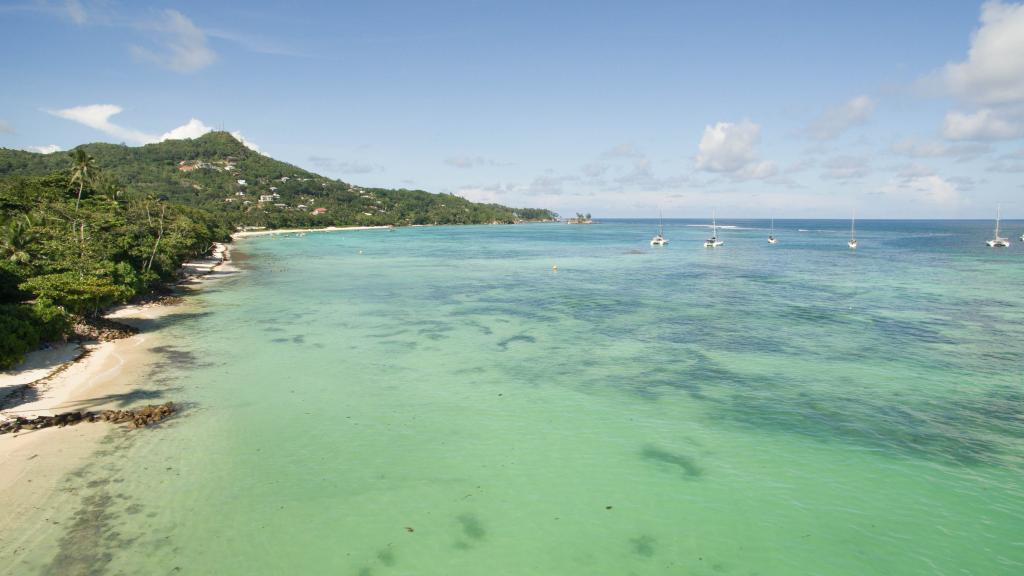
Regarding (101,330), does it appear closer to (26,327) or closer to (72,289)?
(72,289)

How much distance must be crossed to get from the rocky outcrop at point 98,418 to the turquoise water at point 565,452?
0.72 metres

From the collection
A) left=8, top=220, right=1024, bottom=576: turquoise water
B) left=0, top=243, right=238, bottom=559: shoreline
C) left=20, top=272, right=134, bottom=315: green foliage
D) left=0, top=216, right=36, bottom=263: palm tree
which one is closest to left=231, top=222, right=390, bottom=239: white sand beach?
left=0, top=216, right=36, bottom=263: palm tree

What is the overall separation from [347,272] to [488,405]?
149ft

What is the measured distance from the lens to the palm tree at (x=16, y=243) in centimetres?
2698

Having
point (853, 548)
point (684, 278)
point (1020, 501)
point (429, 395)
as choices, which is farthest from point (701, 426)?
point (684, 278)

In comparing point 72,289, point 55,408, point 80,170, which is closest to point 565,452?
point 55,408

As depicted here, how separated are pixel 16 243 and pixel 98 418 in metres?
19.7

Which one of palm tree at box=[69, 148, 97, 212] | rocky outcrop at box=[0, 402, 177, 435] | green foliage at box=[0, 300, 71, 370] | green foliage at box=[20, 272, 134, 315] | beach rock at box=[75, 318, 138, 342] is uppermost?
palm tree at box=[69, 148, 97, 212]

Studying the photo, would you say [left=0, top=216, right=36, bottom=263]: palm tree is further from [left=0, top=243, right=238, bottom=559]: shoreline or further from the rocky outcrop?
the rocky outcrop

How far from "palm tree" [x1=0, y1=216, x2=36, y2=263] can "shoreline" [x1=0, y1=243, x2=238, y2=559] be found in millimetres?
5407

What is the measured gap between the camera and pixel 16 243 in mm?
28562

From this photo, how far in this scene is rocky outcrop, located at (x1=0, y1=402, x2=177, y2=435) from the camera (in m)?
15.2

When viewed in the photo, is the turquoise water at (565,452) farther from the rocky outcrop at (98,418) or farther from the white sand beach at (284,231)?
the white sand beach at (284,231)

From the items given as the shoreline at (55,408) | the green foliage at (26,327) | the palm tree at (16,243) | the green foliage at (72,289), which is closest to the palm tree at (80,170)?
the palm tree at (16,243)
